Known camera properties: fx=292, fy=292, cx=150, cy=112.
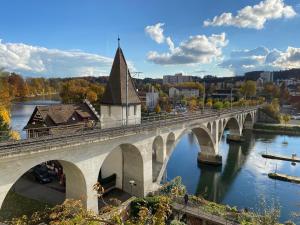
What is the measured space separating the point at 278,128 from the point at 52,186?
240 ft

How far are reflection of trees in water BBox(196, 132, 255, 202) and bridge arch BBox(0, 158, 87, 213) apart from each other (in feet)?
62.2

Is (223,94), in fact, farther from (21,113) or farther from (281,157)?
(281,157)

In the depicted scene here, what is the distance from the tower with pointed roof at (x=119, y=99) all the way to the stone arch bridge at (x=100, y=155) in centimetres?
214

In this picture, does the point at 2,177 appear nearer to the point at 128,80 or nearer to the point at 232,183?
the point at 128,80

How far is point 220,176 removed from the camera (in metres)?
46.1

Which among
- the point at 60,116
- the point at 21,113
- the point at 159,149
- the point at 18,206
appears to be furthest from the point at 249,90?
the point at 18,206

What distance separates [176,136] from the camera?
3566cm

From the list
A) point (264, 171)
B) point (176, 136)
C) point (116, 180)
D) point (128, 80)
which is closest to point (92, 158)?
point (116, 180)

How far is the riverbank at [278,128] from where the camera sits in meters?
82.9

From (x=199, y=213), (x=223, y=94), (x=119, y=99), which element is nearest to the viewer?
(x=199, y=213)

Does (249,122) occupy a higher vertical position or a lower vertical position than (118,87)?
lower

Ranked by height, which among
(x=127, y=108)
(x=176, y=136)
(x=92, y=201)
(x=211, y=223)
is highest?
(x=127, y=108)

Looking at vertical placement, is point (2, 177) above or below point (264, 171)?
above

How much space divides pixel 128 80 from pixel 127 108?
3.11 meters
